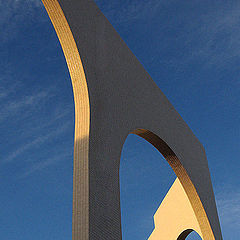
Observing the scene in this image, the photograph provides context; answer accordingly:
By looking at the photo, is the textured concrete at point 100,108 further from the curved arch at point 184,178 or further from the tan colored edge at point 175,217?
the tan colored edge at point 175,217

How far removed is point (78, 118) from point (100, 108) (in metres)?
0.47

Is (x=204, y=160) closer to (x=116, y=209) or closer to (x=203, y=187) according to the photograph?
(x=203, y=187)

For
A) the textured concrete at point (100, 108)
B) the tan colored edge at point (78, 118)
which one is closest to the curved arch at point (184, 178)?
the textured concrete at point (100, 108)

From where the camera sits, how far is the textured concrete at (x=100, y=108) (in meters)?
5.40

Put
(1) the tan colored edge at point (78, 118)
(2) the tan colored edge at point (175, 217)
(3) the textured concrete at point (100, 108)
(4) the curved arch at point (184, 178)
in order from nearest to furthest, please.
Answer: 1. (1) the tan colored edge at point (78, 118)
2. (3) the textured concrete at point (100, 108)
3. (4) the curved arch at point (184, 178)
4. (2) the tan colored edge at point (175, 217)

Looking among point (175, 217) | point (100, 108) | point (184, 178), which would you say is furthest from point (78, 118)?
point (175, 217)

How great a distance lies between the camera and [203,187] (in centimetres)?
1077

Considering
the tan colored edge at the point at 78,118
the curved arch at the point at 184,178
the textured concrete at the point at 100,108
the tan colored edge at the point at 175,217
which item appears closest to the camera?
the tan colored edge at the point at 78,118

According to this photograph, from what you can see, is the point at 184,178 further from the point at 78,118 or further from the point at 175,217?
the point at 78,118

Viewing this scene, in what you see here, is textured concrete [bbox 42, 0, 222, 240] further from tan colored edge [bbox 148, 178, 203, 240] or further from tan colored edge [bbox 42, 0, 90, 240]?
tan colored edge [bbox 148, 178, 203, 240]

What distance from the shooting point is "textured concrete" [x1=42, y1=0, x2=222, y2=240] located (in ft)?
17.7

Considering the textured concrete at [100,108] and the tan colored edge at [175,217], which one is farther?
the tan colored edge at [175,217]

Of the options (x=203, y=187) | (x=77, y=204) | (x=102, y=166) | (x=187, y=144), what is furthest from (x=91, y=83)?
(x=203, y=187)

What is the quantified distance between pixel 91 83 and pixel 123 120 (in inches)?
45.8
